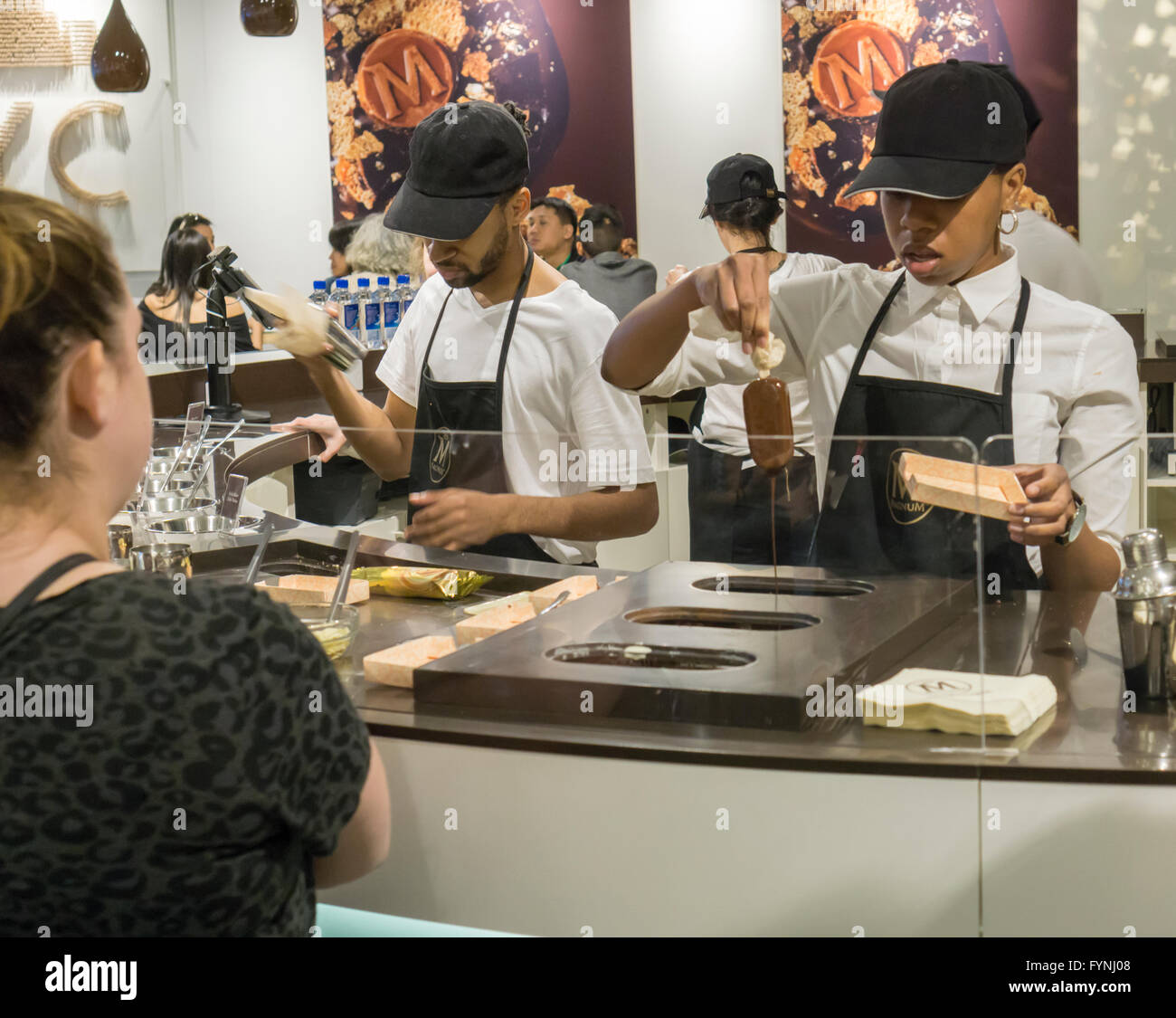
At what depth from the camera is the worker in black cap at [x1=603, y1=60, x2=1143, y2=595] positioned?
1.64 metres

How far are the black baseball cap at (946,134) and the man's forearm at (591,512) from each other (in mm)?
589

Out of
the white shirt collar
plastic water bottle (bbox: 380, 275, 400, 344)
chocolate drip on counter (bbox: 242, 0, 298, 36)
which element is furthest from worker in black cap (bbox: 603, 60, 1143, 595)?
chocolate drip on counter (bbox: 242, 0, 298, 36)

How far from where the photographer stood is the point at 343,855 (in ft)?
3.30

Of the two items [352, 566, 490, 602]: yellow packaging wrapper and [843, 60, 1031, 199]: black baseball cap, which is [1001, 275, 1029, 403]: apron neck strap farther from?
[352, 566, 490, 602]: yellow packaging wrapper

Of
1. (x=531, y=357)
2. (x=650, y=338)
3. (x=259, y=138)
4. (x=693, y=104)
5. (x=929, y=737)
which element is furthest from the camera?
(x=259, y=138)

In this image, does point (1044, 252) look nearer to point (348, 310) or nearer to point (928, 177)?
point (348, 310)

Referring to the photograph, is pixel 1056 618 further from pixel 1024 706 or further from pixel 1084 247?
pixel 1084 247

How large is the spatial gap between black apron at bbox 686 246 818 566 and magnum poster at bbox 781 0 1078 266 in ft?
15.9

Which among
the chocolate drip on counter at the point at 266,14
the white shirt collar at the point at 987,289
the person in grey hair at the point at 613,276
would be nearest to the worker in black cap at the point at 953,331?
the white shirt collar at the point at 987,289

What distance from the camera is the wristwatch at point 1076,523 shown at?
4.97 ft

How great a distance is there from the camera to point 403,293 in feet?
17.7

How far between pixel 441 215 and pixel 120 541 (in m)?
0.72

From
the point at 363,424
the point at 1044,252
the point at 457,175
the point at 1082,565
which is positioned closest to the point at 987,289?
the point at 1082,565
